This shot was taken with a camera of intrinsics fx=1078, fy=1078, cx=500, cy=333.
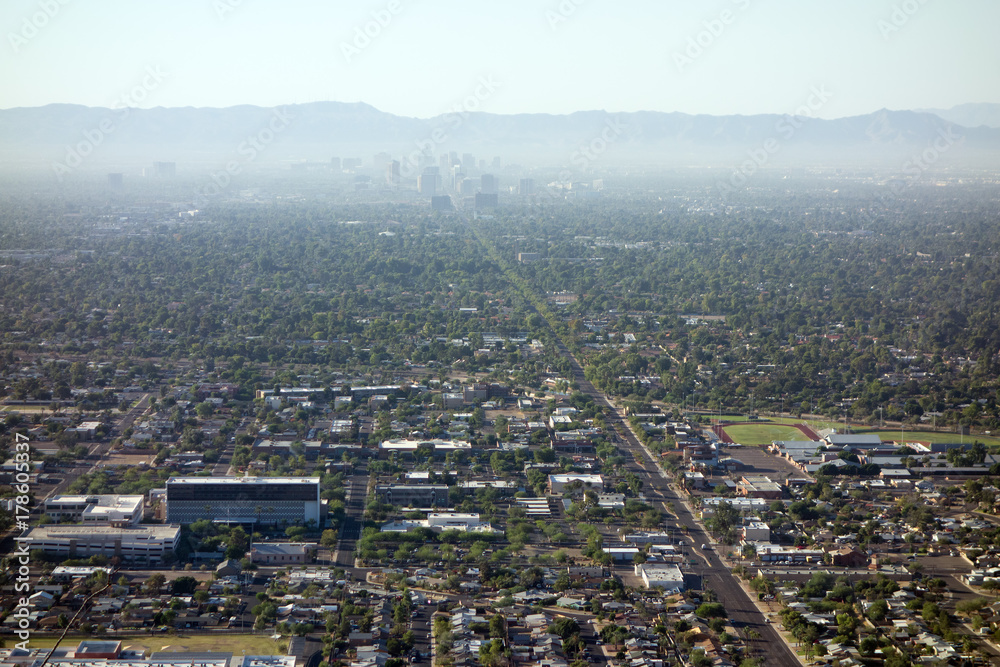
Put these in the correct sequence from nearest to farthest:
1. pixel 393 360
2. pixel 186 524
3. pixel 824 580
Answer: pixel 824 580, pixel 186 524, pixel 393 360

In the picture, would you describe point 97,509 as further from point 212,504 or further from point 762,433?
point 762,433

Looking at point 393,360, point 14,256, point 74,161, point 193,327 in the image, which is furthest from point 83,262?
point 74,161

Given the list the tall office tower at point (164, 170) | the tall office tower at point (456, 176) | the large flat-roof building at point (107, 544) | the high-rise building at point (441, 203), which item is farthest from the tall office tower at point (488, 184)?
the large flat-roof building at point (107, 544)

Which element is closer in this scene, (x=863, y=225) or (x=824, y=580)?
(x=824, y=580)

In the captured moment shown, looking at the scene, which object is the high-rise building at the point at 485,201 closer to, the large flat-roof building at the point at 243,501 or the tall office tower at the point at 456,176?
the tall office tower at the point at 456,176

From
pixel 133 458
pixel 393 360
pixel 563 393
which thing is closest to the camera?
pixel 133 458

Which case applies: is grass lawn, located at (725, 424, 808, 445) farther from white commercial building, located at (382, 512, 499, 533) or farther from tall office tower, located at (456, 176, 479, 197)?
tall office tower, located at (456, 176, 479, 197)

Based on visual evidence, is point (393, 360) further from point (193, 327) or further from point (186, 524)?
point (186, 524)

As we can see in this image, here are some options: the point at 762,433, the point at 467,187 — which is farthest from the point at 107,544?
the point at 467,187
